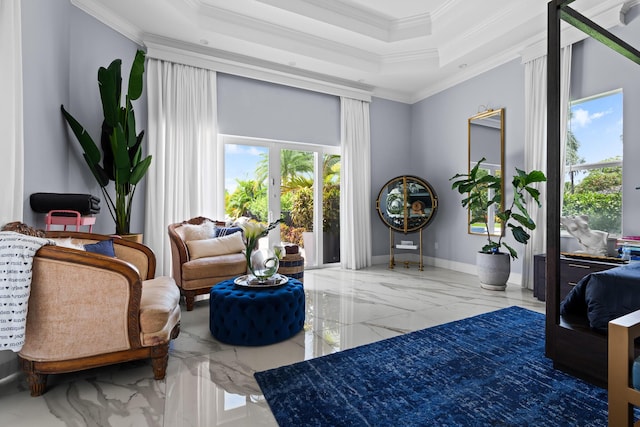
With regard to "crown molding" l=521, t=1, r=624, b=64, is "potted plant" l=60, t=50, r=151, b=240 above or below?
below

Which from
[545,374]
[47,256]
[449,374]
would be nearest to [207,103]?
[47,256]

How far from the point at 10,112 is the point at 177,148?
2147mm

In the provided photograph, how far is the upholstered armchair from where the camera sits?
318 cm

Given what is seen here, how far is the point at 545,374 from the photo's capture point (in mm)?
1914

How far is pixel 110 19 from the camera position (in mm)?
3461

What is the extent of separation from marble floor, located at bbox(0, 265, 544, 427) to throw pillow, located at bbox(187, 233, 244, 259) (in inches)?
22.0

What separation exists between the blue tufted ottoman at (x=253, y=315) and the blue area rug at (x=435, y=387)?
0.39m

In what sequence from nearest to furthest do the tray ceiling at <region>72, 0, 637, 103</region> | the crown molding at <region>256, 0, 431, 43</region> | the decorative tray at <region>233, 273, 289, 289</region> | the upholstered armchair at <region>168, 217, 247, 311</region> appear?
the decorative tray at <region>233, 273, 289, 289</region>, the upholstered armchair at <region>168, 217, 247, 311</region>, the tray ceiling at <region>72, 0, 637, 103</region>, the crown molding at <region>256, 0, 431, 43</region>

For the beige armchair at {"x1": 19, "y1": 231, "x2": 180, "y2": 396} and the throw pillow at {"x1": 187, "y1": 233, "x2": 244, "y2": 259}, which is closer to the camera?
the beige armchair at {"x1": 19, "y1": 231, "x2": 180, "y2": 396}

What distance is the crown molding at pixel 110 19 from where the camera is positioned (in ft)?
10.5

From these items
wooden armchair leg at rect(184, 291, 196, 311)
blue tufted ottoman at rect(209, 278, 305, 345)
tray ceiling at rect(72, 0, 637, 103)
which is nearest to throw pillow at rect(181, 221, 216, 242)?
wooden armchair leg at rect(184, 291, 196, 311)

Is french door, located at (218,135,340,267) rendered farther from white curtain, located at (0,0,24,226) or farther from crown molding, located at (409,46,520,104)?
white curtain, located at (0,0,24,226)

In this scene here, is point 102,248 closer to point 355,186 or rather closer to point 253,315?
point 253,315

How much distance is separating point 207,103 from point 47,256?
10.4ft
